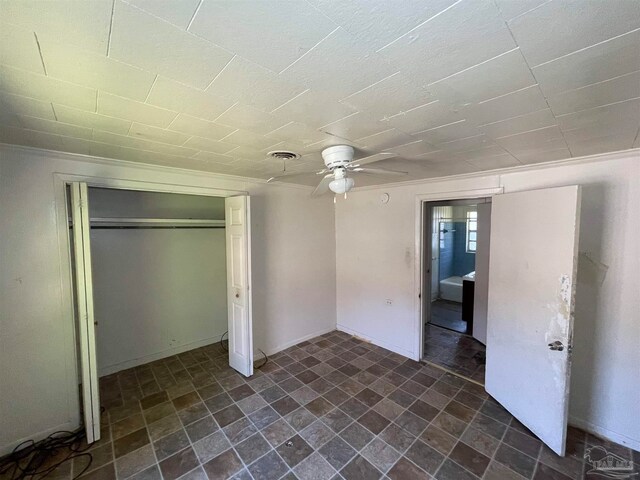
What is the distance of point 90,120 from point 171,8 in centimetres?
119

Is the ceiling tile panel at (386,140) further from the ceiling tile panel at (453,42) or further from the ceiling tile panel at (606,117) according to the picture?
the ceiling tile panel at (606,117)

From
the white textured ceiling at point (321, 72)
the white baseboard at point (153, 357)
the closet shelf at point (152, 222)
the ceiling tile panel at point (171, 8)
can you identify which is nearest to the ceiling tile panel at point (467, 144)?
the white textured ceiling at point (321, 72)

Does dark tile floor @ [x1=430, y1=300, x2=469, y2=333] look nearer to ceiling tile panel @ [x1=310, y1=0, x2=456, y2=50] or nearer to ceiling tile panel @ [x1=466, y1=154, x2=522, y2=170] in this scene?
ceiling tile panel @ [x1=466, y1=154, x2=522, y2=170]

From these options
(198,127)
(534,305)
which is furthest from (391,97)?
(534,305)

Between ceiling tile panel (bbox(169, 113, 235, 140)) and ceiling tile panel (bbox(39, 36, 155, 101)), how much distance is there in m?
0.29

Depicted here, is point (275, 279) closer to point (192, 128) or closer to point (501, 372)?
point (192, 128)

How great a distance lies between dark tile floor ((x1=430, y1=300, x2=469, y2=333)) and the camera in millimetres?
4723

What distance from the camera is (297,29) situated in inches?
32.4

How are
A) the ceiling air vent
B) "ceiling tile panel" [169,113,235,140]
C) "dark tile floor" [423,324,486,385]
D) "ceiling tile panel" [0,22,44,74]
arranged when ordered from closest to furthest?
"ceiling tile panel" [0,22,44,74], "ceiling tile panel" [169,113,235,140], the ceiling air vent, "dark tile floor" [423,324,486,385]

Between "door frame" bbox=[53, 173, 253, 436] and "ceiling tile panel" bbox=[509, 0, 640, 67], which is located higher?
"ceiling tile panel" bbox=[509, 0, 640, 67]

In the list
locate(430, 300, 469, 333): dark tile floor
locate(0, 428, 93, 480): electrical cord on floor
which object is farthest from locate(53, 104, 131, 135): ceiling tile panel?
locate(430, 300, 469, 333): dark tile floor

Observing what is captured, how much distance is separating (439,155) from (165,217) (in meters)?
3.40

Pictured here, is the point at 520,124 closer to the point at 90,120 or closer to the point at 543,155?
the point at 543,155

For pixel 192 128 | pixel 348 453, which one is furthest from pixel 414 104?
pixel 348 453
